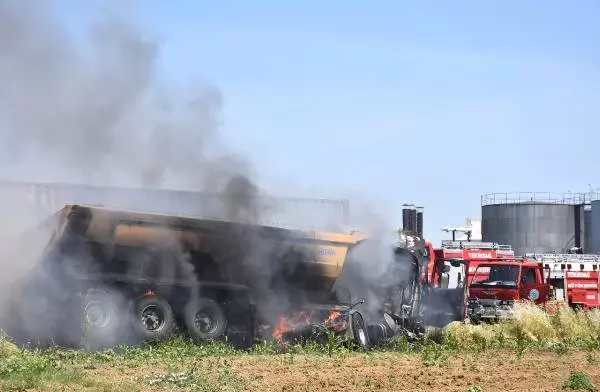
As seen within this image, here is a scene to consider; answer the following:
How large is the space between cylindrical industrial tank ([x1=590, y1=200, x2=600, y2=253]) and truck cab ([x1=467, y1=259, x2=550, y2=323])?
2997 cm

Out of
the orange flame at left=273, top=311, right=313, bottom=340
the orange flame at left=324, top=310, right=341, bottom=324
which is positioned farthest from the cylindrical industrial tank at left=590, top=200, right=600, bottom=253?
the orange flame at left=273, top=311, right=313, bottom=340

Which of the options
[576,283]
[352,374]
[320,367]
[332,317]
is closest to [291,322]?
[332,317]

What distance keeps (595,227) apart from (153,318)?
47.1 meters

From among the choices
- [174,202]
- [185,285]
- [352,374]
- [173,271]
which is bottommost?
[352,374]

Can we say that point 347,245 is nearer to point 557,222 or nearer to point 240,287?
point 240,287

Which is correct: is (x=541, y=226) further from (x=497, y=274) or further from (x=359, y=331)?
(x=359, y=331)

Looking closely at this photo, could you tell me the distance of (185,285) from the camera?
56.0 feet

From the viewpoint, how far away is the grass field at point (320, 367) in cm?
1134

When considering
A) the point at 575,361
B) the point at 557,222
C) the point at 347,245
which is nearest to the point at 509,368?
the point at 575,361

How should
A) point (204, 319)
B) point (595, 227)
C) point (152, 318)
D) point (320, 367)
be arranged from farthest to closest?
point (595, 227), point (204, 319), point (152, 318), point (320, 367)

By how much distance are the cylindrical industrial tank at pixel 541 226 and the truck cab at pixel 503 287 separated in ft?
102

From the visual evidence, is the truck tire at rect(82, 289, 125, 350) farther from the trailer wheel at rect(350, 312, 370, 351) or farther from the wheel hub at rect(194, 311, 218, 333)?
the trailer wheel at rect(350, 312, 370, 351)

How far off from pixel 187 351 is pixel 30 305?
3410 millimetres

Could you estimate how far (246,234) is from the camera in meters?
17.8
